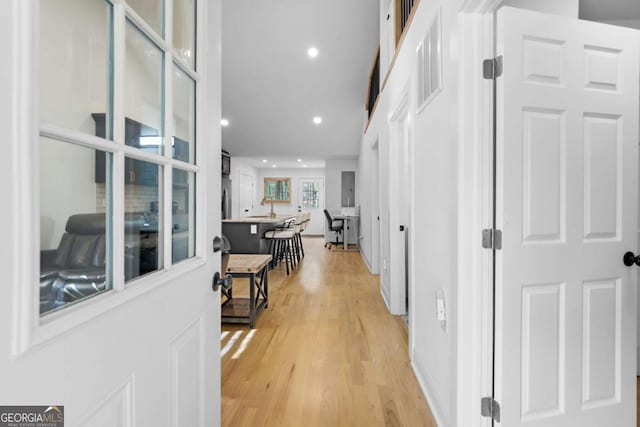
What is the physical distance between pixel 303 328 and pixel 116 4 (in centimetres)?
261

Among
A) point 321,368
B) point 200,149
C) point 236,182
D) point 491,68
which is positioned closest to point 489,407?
point 321,368

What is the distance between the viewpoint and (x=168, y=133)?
85 cm

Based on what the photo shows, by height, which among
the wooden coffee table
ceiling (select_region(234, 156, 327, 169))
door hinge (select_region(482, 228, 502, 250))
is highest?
ceiling (select_region(234, 156, 327, 169))

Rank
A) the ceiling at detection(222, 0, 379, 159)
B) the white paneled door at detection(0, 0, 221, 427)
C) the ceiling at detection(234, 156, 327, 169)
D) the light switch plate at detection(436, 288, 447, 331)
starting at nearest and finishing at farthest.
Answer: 1. the white paneled door at detection(0, 0, 221, 427)
2. the light switch plate at detection(436, 288, 447, 331)
3. the ceiling at detection(222, 0, 379, 159)
4. the ceiling at detection(234, 156, 327, 169)

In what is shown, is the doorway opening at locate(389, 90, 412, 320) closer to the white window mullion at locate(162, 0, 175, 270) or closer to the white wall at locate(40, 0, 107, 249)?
the white window mullion at locate(162, 0, 175, 270)

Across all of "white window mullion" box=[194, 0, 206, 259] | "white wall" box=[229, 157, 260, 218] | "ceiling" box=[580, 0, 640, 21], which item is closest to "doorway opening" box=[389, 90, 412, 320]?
"ceiling" box=[580, 0, 640, 21]

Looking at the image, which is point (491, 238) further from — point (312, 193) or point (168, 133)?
point (312, 193)

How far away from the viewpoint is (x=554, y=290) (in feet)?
4.23

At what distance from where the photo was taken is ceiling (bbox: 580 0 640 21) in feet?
6.95

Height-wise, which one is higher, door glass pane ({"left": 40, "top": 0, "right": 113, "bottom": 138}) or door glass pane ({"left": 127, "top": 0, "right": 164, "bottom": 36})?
door glass pane ({"left": 127, "top": 0, "right": 164, "bottom": 36})

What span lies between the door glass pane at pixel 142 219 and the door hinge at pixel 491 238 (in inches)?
47.7

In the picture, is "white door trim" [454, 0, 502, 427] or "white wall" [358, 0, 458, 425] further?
"white wall" [358, 0, 458, 425]

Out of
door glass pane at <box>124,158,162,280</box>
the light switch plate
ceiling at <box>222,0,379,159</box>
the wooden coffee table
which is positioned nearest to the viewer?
door glass pane at <box>124,158,162,280</box>

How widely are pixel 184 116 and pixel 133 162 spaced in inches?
11.8
